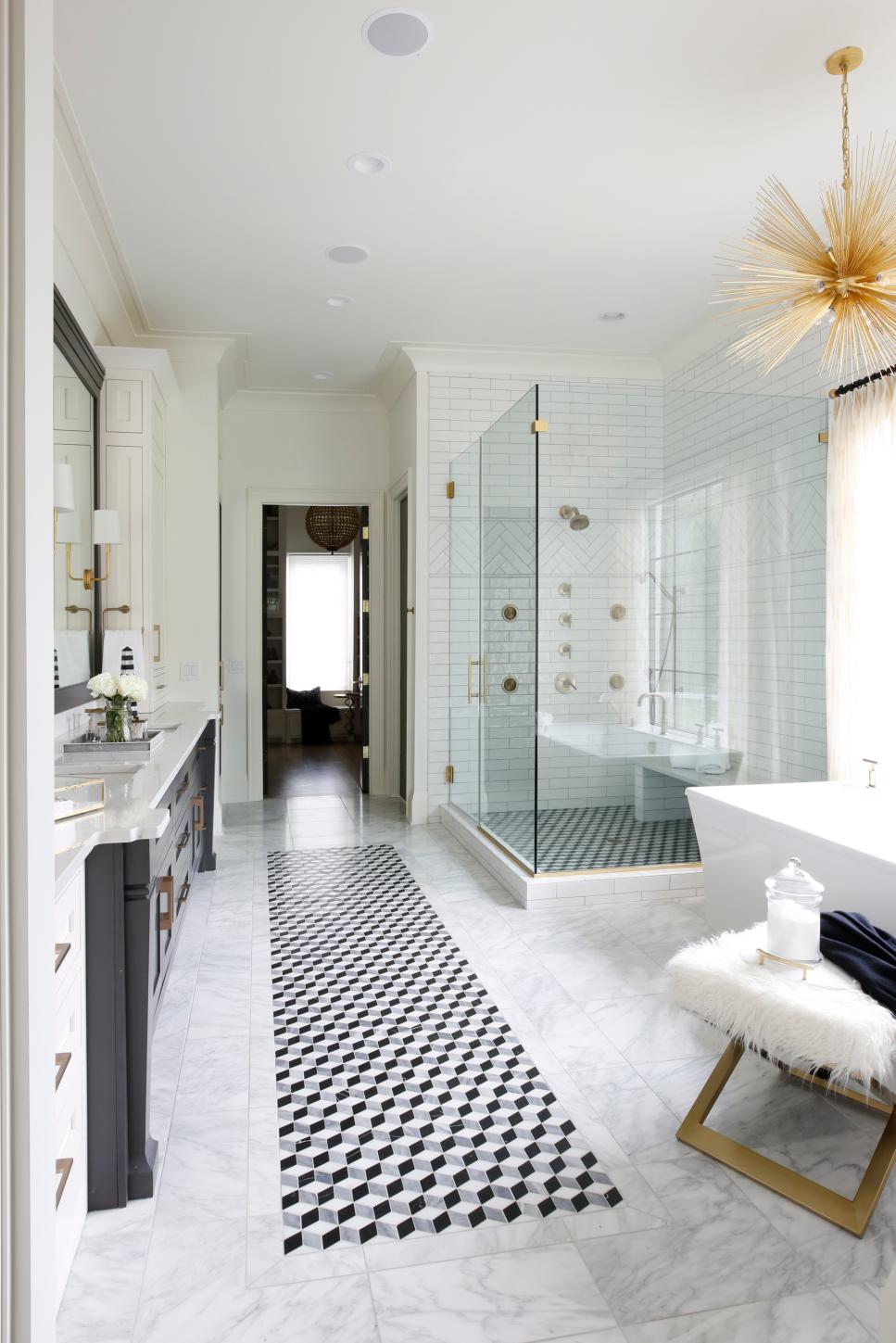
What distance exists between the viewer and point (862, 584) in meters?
3.83

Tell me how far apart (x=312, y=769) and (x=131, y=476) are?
14.4ft

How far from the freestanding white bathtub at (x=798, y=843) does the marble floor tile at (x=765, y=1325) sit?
1.19m

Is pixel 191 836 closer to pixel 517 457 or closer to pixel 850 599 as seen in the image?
pixel 517 457

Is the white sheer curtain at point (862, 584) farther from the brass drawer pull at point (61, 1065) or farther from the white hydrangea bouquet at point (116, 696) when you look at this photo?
the brass drawer pull at point (61, 1065)

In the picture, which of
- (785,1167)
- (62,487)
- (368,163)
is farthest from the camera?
(368,163)

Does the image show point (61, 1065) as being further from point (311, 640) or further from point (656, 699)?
point (311, 640)

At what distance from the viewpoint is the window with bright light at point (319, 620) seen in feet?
36.2

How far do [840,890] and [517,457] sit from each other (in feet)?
8.38

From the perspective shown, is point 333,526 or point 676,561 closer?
point 676,561

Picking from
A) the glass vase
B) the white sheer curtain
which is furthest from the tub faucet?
the glass vase

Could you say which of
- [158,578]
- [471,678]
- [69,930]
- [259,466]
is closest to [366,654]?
[259,466]

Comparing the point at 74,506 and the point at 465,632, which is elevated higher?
the point at 74,506

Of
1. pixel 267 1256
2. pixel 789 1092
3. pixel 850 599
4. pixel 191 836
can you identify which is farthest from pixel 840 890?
pixel 191 836

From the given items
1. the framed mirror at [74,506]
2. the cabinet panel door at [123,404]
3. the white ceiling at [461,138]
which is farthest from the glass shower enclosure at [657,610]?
the framed mirror at [74,506]
